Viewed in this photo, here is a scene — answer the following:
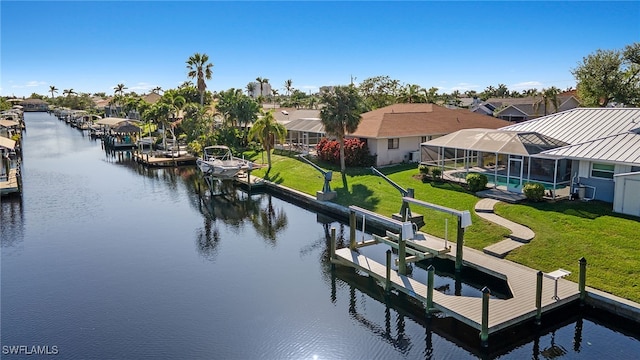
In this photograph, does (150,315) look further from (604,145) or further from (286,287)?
(604,145)

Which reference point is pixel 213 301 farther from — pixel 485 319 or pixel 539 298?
pixel 539 298

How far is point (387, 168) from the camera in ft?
114

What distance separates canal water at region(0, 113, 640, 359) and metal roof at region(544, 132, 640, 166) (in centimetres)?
994

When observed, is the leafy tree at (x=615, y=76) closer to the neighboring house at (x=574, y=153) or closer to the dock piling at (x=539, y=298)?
the neighboring house at (x=574, y=153)

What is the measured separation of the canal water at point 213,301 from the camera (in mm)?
13039

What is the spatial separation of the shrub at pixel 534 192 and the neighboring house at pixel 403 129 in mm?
13544

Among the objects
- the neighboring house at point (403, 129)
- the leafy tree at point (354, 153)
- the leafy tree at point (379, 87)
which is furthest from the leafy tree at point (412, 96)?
the leafy tree at point (354, 153)

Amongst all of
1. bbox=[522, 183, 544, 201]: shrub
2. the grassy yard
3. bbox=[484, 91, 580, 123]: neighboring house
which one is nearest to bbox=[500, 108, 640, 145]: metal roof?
bbox=[522, 183, 544, 201]: shrub

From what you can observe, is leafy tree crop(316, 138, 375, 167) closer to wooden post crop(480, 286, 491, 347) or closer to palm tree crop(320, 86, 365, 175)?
palm tree crop(320, 86, 365, 175)

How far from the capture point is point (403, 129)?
121 feet

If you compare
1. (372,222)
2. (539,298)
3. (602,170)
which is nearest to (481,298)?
(539,298)

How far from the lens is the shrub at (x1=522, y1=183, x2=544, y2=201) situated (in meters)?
22.6

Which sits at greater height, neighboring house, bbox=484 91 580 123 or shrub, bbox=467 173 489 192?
neighboring house, bbox=484 91 580 123

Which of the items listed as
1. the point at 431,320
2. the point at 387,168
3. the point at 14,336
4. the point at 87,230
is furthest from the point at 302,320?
the point at 387,168
